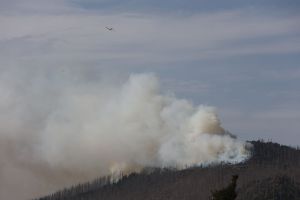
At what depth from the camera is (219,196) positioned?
147 metres

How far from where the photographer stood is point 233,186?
150500mm

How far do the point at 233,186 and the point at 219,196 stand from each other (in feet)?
17.0
